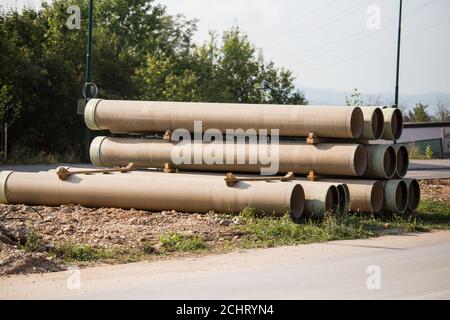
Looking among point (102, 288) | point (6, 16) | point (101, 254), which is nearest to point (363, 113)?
point (101, 254)

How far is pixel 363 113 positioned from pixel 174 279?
735 cm

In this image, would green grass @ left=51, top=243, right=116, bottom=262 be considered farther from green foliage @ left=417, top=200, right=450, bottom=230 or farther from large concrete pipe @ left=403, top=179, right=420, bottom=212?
large concrete pipe @ left=403, top=179, right=420, bottom=212

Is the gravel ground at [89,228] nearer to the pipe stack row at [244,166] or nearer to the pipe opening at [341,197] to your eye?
the pipe stack row at [244,166]

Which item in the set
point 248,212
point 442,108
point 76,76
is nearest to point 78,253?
point 248,212

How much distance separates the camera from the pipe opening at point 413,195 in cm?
1795

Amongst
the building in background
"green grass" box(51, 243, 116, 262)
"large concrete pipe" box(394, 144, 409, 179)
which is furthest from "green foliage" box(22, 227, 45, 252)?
the building in background

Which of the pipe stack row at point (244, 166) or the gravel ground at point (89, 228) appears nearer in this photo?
the gravel ground at point (89, 228)

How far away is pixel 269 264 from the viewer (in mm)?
12078

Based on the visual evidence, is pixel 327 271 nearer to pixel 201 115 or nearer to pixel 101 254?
pixel 101 254

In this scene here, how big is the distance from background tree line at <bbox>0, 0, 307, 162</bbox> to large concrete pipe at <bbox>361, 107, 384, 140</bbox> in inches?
710

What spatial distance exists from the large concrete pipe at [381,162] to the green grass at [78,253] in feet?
20.6

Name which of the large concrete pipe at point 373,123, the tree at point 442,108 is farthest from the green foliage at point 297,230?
the tree at point 442,108

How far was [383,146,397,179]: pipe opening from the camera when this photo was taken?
1719 centimetres

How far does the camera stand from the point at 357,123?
16938 millimetres
